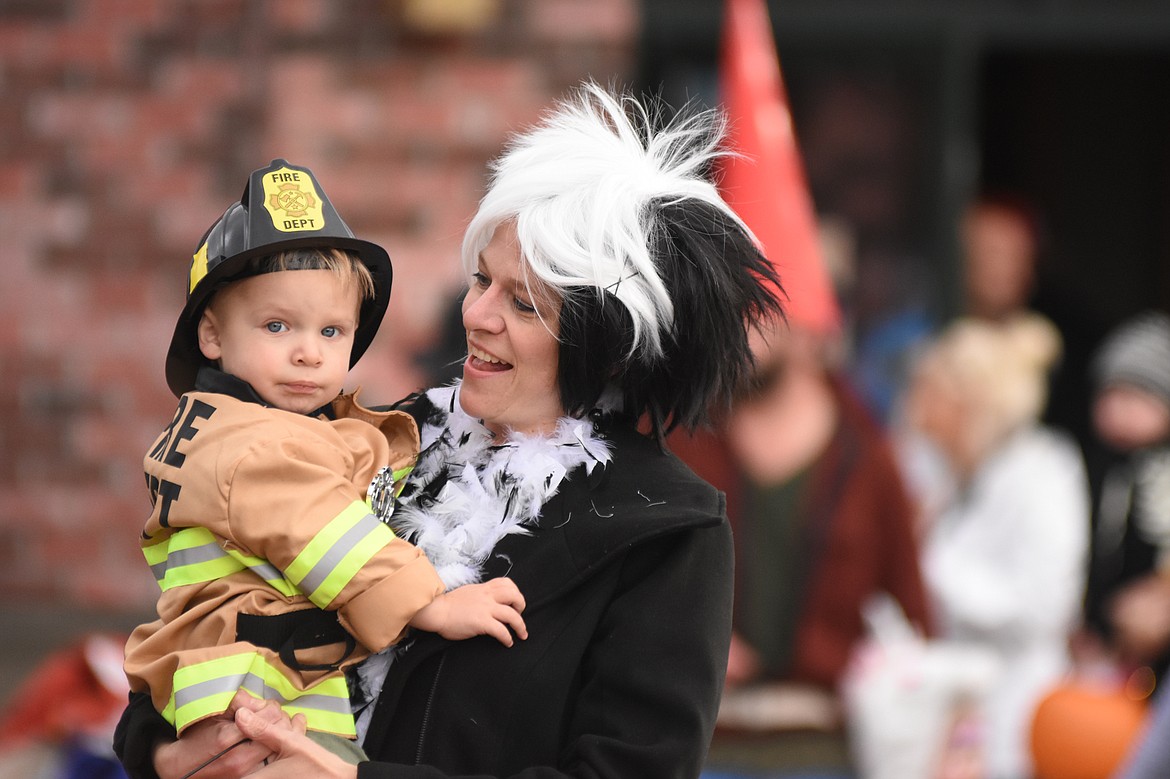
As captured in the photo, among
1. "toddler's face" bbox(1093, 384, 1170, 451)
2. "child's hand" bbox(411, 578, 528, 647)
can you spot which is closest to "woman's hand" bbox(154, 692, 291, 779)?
"child's hand" bbox(411, 578, 528, 647)

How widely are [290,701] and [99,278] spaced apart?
398 cm

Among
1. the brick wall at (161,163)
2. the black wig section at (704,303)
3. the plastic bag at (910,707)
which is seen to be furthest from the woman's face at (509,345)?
the brick wall at (161,163)

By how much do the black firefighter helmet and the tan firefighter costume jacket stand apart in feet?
0.47

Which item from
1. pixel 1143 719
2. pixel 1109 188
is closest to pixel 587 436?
pixel 1143 719

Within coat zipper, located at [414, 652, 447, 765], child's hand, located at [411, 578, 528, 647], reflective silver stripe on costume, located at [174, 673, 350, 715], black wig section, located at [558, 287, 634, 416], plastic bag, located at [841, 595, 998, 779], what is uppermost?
black wig section, located at [558, 287, 634, 416]

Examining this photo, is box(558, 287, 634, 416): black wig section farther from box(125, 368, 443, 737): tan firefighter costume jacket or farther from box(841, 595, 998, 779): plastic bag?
box(841, 595, 998, 779): plastic bag

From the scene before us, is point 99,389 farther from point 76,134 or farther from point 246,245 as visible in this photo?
point 246,245

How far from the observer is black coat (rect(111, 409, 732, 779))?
1.98 meters

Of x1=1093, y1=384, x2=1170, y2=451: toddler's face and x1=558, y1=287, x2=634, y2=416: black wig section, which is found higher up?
x1=558, y1=287, x2=634, y2=416: black wig section

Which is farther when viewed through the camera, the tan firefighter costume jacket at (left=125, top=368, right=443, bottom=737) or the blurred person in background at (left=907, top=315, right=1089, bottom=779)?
the blurred person in background at (left=907, top=315, right=1089, bottom=779)

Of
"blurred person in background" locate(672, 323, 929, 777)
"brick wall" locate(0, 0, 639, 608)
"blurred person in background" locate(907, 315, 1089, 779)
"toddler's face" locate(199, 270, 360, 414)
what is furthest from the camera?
"brick wall" locate(0, 0, 639, 608)

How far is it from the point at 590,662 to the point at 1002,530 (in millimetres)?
3557

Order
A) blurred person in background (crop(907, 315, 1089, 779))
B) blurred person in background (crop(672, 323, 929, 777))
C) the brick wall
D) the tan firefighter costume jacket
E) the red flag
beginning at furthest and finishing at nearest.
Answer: the brick wall < blurred person in background (crop(907, 315, 1089, 779)) < blurred person in background (crop(672, 323, 929, 777)) < the red flag < the tan firefighter costume jacket

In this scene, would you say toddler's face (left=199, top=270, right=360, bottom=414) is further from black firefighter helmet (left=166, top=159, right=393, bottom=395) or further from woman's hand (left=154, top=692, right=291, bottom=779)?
woman's hand (left=154, top=692, right=291, bottom=779)
